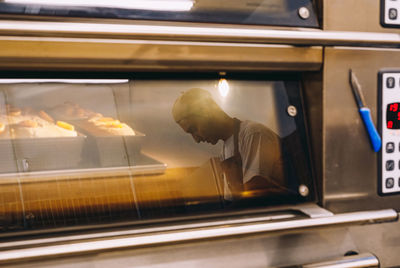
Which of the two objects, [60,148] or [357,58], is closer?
[60,148]

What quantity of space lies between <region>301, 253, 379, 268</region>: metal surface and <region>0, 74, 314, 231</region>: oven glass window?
0.17 m

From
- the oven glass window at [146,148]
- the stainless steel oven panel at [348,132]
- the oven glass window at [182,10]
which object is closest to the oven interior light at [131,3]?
the oven glass window at [182,10]

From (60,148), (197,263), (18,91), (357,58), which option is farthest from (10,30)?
(357,58)

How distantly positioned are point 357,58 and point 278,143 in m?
0.31

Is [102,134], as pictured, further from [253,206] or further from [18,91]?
[253,206]

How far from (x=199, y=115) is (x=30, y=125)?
40 cm

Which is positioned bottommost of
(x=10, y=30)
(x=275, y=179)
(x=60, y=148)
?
(x=275, y=179)

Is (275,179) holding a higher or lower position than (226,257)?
higher

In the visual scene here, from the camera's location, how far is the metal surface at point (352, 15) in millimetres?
998

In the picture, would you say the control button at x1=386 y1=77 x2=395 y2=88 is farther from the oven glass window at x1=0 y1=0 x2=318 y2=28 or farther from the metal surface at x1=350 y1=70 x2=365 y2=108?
the oven glass window at x1=0 y1=0 x2=318 y2=28

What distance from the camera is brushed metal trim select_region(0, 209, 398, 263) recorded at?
0.75 metres

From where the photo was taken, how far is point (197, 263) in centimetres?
89

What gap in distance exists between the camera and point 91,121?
0.93 m

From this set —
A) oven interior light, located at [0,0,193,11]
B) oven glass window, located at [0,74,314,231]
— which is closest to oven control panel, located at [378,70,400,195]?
oven glass window, located at [0,74,314,231]
